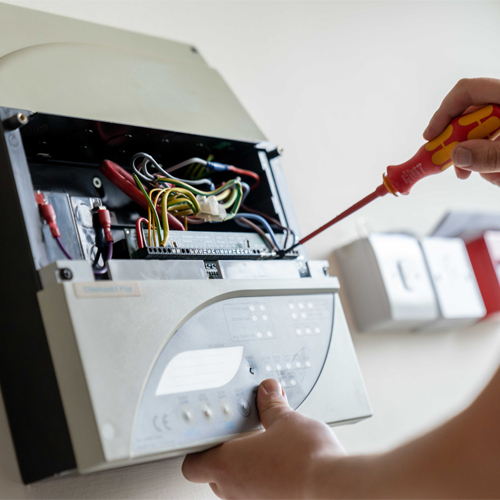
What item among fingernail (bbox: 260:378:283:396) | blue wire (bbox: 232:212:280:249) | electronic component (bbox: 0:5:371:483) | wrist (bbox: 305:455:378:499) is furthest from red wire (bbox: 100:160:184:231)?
wrist (bbox: 305:455:378:499)

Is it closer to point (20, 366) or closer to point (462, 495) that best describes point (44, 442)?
point (20, 366)

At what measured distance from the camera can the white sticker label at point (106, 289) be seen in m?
0.50

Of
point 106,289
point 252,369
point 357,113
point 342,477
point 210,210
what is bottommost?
point 342,477

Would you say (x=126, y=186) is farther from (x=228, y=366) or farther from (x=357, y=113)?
(x=357, y=113)

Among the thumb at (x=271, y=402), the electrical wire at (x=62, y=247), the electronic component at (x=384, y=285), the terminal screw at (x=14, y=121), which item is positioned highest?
the terminal screw at (x=14, y=121)

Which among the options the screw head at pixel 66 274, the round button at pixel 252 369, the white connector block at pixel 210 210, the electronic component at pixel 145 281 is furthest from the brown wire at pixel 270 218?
the screw head at pixel 66 274

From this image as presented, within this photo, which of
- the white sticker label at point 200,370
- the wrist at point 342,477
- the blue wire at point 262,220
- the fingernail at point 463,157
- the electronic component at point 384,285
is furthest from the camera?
the electronic component at point 384,285

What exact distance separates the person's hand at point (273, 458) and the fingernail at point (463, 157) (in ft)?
1.16

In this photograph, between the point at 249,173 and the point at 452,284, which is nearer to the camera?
the point at 249,173

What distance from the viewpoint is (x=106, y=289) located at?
1.71ft

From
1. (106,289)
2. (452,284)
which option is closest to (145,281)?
(106,289)

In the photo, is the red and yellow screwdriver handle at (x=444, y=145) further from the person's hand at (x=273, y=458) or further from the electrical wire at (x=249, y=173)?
the person's hand at (x=273, y=458)

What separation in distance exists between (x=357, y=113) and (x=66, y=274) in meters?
0.87

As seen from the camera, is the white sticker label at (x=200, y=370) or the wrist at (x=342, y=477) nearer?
the wrist at (x=342, y=477)
